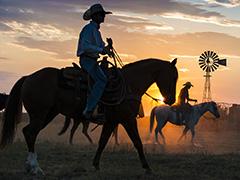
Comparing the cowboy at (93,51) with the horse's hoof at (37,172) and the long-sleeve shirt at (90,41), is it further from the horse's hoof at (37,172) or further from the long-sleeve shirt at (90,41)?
the horse's hoof at (37,172)

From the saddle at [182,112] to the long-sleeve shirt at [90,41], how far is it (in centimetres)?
1436

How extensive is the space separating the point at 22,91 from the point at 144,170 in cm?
293

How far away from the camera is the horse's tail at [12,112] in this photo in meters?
10.2

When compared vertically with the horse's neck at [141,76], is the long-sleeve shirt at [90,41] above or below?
above

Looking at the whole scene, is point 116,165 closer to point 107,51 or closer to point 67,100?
point 67,100

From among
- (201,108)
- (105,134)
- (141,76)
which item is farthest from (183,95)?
(105,134)

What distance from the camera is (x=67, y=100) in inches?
390

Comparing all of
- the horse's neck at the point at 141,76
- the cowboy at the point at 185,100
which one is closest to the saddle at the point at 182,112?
the cowboy at the point at 185,100

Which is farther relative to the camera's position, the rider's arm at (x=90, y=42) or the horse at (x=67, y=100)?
the horse at (x=67, y=100)

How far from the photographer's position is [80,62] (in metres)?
9.90

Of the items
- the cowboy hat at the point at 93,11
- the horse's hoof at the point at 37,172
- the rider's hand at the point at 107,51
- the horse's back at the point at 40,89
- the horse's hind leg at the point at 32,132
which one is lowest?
the horse's hoof at the point at 37,172

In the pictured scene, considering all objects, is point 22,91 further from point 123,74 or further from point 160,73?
point 160,73

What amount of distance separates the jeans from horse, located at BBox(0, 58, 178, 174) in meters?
0.31

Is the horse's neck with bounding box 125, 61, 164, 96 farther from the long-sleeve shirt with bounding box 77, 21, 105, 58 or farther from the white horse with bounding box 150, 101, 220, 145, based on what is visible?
the white horse with bounding box 150, 101, 220, 145
